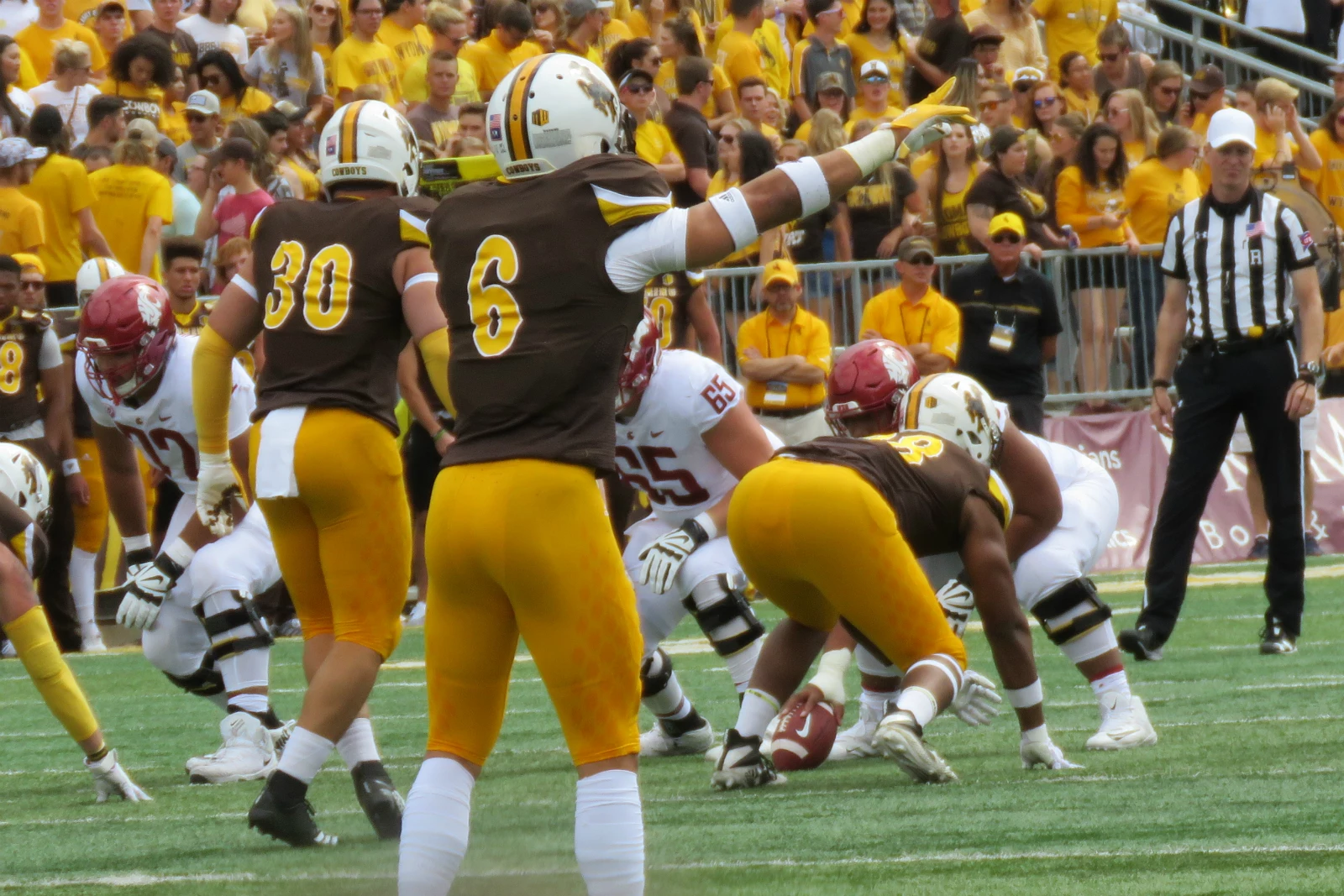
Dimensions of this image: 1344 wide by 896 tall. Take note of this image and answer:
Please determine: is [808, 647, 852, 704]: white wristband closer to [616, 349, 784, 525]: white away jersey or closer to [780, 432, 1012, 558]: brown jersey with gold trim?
[780, 432, 1012, 558]: brown jersey with gold trim

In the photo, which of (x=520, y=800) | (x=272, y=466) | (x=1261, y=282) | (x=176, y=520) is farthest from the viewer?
(x=1261, y=282)

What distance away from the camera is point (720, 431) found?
23.4ft

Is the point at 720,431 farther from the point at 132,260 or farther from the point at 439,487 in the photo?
the point at 132,260

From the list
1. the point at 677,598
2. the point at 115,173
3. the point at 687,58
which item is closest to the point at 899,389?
the point at 677,598

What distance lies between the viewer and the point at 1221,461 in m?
9.26

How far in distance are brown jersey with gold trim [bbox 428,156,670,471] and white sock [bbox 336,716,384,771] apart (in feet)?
6.09

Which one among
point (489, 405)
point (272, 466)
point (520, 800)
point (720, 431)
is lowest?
point (520, 800)

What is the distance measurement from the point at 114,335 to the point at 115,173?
5492mm

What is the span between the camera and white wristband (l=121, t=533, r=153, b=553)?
765 cm

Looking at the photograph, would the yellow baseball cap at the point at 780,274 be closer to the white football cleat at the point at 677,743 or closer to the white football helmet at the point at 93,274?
the white football helmet at the point at 93,274

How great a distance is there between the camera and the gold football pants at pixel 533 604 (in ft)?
13.1

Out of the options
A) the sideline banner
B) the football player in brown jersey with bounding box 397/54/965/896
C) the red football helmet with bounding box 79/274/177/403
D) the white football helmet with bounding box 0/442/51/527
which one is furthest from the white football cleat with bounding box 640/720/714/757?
the sideline banner

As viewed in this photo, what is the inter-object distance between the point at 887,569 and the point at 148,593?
2685mm

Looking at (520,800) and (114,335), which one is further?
(114,335)
